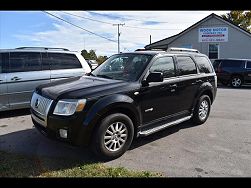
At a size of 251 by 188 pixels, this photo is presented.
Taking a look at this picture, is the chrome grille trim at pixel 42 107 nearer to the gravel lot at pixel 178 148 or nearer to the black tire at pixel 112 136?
the gravel lot at pixel 178 148

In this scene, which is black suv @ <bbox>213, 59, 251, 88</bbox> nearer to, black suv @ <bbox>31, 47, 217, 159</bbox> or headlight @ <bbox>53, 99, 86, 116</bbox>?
black suv @ <bbox>31, 47, 217, 159</bbox>

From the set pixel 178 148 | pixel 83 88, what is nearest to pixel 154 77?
pixel 83 88

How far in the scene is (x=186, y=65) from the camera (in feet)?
19.5

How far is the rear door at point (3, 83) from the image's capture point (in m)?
6.61

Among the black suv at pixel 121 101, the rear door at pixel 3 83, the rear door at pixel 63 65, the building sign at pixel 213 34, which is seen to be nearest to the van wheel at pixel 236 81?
the building sign at pixel 213 34

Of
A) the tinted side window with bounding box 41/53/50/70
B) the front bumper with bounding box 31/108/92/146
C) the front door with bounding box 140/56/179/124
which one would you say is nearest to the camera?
the front bumper with bounding box 31/108/92/146

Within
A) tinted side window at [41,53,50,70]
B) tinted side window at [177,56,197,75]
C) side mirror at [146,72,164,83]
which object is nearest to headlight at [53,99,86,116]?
side mirror at [146,72,164,83]

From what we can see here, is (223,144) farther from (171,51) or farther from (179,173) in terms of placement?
(171,51)

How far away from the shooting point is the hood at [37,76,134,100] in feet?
13.7

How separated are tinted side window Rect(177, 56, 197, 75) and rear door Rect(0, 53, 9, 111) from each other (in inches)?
172

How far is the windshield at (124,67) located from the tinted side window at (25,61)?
2410mm

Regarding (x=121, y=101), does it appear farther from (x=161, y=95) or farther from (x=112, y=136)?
(x=161, y=95)

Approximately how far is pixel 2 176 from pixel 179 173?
2557mm
